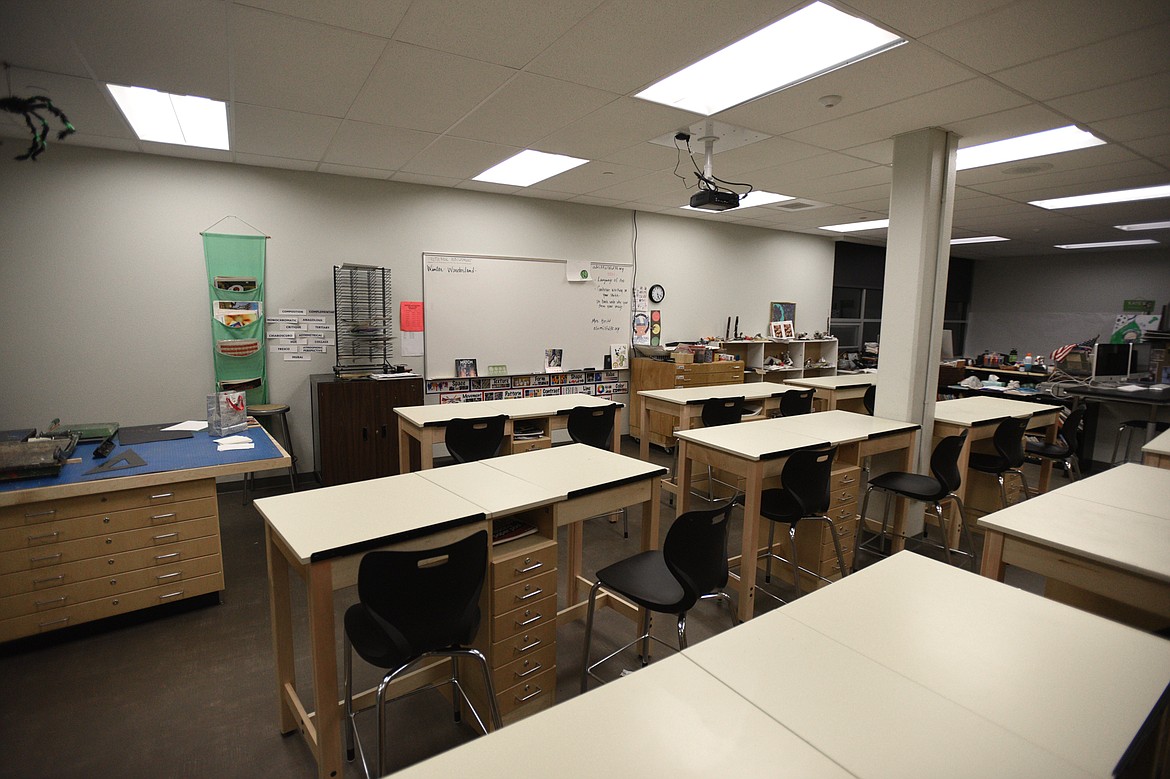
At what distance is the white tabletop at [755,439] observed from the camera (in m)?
3.00

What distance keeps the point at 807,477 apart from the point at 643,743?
220 centimetres

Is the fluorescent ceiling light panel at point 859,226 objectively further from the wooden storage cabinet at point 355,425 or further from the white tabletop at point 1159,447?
the wooden storage cabinet at point 355,425

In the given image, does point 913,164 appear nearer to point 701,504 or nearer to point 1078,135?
point 1078,135

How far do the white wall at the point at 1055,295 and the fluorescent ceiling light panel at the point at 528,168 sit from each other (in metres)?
10.1

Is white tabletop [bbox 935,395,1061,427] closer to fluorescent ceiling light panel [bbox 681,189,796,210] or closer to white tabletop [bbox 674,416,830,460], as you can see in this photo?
white tabletop [bbox 674,416,830,460]

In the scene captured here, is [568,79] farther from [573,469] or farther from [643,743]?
[643,743]

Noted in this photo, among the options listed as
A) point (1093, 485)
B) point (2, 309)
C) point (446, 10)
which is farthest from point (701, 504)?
point (2, 309)

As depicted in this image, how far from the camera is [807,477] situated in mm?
2896

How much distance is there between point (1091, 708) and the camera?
109cm

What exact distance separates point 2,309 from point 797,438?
218 inches

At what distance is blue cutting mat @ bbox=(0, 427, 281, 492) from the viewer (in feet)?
8.32

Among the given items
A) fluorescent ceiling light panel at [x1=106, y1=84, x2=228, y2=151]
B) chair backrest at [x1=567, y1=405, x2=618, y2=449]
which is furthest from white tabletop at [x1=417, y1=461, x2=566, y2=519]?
fluorescent ceiling light panel at [x1=106, y1=84, x2=228, y2=151]

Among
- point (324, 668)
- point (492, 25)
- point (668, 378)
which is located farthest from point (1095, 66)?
point (668, 378)

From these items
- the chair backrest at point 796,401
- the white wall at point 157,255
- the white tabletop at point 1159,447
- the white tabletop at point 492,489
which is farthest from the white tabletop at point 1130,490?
the white wall at point 157,255
